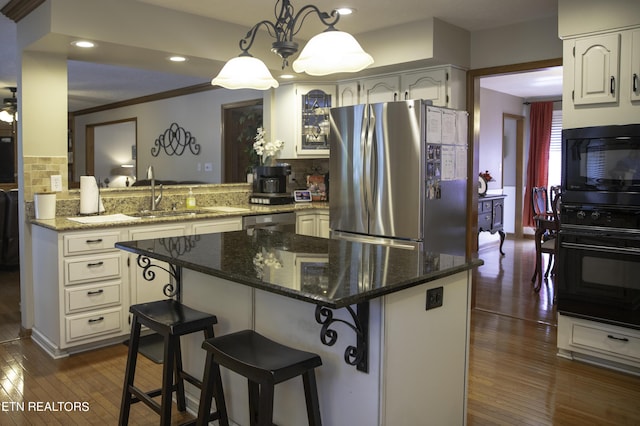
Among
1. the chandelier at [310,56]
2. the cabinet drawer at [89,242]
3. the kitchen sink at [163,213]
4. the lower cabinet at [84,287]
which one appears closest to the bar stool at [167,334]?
the lower cabinet at [84,287]

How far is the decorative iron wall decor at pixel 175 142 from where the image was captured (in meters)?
7.84

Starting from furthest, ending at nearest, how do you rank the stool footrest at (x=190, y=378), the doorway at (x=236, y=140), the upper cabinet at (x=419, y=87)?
the doorway at (x=236, y=140) < the upper cabinet at (x=419, y=87) < the stool footrest at (x=190, y=378)

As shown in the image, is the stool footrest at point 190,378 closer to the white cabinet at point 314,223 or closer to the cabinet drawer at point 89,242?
the cabinet drawer at point 89,242

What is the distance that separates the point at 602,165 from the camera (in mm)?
3184

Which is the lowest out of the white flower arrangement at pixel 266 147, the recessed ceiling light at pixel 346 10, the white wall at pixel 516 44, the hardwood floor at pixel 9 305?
the hardwood floor at pixel 9 305

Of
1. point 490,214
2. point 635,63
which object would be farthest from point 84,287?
point 490,214

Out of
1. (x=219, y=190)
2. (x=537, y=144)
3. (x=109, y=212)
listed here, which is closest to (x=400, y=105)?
(x=219, y=190)

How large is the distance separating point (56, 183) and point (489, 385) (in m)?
3.25

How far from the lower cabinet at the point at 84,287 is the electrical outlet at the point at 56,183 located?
1.08ft

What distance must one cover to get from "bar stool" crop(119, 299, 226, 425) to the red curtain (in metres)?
7.70

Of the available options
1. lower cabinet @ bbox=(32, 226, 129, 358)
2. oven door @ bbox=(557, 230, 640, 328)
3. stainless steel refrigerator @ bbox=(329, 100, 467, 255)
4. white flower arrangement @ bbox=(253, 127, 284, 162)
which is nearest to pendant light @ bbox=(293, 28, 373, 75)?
stainless steel refrigerator @ bbox=(329, 100, 467, 255)

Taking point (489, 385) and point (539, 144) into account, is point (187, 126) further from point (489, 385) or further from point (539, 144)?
point (489, 385)

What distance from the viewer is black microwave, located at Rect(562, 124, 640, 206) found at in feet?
10.0

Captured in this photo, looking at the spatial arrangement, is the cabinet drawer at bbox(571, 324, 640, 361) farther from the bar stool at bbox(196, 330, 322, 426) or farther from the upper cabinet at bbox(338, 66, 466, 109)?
the bar stool at bbox(196, 330, 322, 426)
